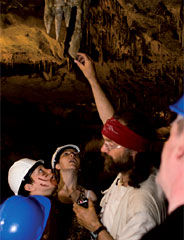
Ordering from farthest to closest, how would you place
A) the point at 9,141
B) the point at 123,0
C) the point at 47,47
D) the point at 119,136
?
1. the point at 9,141
2. the point at 47,47
3. the point at 123,0
4. the point at 119,136

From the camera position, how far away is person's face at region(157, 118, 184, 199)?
709 mm

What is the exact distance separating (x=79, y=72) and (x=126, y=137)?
3.94 m

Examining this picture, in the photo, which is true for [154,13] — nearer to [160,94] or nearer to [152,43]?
[152,43]

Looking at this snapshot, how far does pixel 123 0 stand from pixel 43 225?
2.87m

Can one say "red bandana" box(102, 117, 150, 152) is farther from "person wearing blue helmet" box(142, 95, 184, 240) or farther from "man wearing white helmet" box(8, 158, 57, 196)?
"person wearing blue helmet" box(142, 95, 184, 240)

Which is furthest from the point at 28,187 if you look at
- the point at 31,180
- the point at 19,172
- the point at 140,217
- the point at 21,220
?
the point at 140,217

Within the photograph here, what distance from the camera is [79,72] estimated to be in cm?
551

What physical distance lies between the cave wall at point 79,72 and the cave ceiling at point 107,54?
1 cm

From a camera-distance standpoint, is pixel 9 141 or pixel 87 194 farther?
pixel 9 141

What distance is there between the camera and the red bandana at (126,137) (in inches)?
71.1

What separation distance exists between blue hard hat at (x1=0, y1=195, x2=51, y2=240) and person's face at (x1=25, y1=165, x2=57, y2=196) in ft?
1.46

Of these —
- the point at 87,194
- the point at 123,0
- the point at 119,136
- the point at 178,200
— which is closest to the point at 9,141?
the point at 87,194

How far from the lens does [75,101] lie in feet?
25.9

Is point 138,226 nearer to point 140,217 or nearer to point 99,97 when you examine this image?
point 140,217
